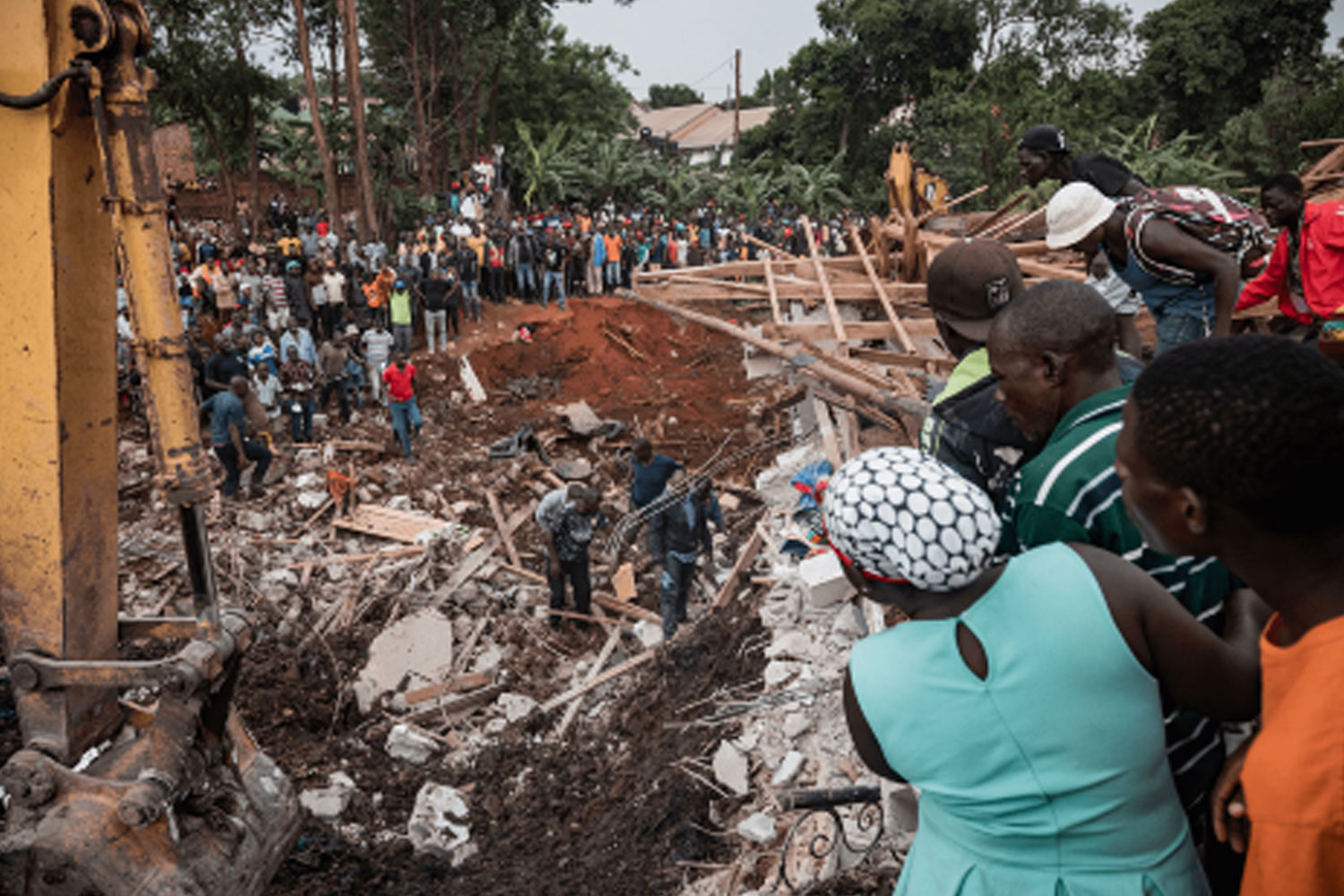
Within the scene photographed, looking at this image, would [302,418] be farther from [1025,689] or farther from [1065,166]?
[1025,689]

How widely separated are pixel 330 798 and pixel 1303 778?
6.63 m

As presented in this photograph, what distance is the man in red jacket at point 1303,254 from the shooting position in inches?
148

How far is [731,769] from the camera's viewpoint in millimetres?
5008

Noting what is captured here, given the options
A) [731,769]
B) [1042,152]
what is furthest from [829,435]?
[731,769]

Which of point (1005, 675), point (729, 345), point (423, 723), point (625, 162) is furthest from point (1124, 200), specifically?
point (625, 162)

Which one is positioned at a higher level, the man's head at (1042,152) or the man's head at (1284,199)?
the man's head at (1042,152)

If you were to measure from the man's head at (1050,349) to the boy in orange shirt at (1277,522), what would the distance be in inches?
31.5

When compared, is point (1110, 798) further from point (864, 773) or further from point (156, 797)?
point (156, 797)

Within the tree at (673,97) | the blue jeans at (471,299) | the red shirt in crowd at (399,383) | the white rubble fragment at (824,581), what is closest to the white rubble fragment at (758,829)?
the white rubble fragment at (824,581)

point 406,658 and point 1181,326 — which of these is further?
point 406,658

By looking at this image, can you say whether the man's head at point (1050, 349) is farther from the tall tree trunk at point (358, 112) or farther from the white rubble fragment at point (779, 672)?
the tall tree trunk at point (358, 112)

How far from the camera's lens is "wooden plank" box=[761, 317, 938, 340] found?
6816mm

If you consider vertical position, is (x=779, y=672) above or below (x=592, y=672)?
above

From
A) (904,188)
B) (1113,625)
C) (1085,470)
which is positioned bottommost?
(1113,625)
